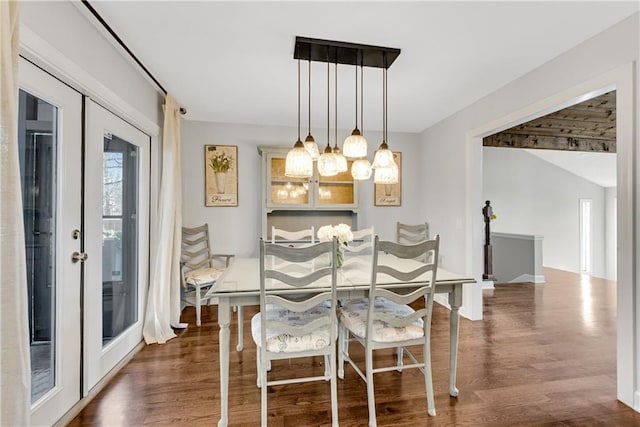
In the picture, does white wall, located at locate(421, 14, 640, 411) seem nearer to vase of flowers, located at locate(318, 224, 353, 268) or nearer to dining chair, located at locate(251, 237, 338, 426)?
vase of flowers, located at locate(318, 224, 353, 268)

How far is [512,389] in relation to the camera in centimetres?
203

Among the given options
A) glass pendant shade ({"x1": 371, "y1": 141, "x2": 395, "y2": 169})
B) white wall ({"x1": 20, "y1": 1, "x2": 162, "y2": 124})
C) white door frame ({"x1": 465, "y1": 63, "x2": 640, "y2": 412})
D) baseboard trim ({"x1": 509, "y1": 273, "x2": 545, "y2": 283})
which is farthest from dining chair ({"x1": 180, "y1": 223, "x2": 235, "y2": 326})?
baseboard trim ({"x1": 509, "y1": 273, "x2": 545, "y2": 283})

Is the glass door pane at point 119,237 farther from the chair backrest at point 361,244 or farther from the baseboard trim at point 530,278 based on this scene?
the baseboard trim at point 530,278

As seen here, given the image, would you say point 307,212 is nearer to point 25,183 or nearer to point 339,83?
point 339,83

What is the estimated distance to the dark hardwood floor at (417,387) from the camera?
5.72 feet

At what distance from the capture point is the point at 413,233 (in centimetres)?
371

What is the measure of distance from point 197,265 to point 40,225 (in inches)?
80.5

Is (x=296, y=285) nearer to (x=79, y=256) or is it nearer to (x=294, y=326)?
(x=294, y=326)

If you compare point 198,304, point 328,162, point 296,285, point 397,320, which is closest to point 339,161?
point 328,162

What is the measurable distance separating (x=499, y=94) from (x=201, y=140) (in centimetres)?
346

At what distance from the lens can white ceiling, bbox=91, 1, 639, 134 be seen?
178 cm

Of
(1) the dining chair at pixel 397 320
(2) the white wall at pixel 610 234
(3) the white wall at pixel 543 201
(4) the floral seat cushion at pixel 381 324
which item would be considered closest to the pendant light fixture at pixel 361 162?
(1) the dining chair at pixel 397 320

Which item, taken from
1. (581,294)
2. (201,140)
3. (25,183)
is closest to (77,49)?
(25,183)

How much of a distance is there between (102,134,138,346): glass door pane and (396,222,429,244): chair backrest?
288 centimetres
